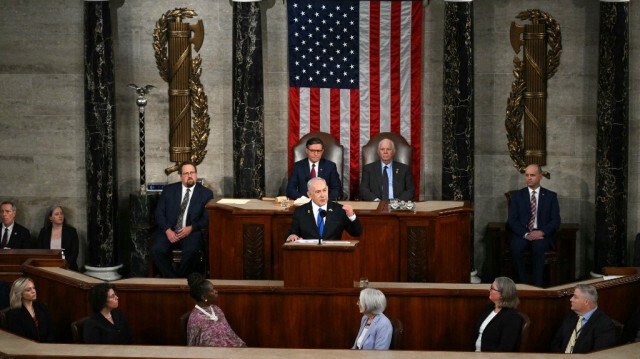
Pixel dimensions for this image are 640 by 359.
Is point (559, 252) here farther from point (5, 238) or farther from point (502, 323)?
point (5, 238)

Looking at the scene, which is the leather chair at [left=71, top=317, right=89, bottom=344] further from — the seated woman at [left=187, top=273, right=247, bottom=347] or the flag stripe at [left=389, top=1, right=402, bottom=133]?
the flag stripe at [left=389, top=1, right=402, bottom=133]

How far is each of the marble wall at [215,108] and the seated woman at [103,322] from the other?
5.86m

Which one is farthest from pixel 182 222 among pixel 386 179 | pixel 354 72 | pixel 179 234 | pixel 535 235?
pixel 535 235

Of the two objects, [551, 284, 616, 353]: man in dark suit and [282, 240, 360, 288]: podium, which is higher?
[282, 240, 360, 288]: podium

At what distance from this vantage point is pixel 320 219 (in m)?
10.1

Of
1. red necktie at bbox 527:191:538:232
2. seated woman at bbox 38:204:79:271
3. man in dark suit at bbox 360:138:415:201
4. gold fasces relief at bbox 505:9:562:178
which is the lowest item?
seated woman at bbox 38:204:79:271

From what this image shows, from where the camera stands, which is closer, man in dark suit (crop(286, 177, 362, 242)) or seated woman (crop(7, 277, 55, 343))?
seated woman (crop(7, 277, 55, 343))

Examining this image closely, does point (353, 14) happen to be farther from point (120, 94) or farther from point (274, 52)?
point (120, 94)

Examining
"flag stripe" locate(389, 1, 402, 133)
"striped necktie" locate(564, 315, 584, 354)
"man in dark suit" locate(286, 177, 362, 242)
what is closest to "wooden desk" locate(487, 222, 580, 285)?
"flag stripe" locate(389, 1, 402, 133)

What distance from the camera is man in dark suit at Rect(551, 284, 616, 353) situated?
8438 mm

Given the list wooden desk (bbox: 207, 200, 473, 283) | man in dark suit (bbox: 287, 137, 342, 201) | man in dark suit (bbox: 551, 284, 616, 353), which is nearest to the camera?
man in dark suit (bbox: 551, 284, 616, 353)

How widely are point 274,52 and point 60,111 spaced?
3.13m

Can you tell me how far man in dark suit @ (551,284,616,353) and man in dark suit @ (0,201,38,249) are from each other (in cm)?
751

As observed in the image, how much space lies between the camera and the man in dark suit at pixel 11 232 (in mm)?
13250
